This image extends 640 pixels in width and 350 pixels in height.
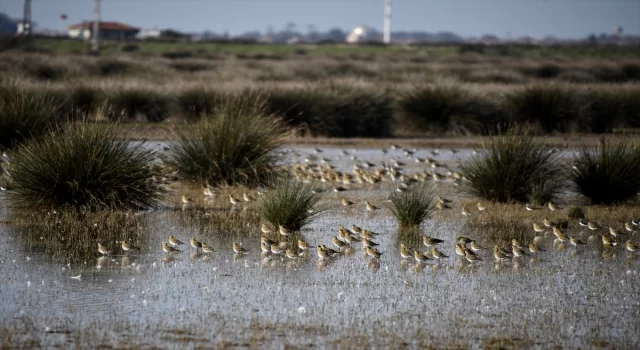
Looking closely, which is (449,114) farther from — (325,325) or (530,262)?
(325,325)

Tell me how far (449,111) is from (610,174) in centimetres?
1802

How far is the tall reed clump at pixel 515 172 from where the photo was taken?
20.6m

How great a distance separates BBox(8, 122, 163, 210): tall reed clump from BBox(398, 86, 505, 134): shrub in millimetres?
21628

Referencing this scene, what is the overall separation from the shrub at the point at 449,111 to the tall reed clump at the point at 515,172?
1731cm

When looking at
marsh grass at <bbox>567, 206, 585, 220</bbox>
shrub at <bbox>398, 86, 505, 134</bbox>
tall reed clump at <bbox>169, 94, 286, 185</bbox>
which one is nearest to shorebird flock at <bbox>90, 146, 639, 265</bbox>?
marsh grass at <bbox>567, 206, 585, 220</bbox>

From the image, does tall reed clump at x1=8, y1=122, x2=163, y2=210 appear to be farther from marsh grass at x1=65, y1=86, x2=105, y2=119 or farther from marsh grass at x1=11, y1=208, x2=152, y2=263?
marsh grass at x1=65, y1=86, x2=105, y2=119

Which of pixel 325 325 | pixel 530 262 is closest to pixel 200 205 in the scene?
pixel 530 262

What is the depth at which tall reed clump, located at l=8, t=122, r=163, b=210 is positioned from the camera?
1775 cm

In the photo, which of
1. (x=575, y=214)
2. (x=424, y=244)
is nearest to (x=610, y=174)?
(x=575, y=214)

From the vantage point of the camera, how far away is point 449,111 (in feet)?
127

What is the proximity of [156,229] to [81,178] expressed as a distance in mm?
1892

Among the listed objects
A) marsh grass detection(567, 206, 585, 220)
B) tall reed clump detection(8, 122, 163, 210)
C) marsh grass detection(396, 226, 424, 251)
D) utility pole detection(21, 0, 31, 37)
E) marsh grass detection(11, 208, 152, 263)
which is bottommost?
marsh grass detection(11, 208, 152, 263)

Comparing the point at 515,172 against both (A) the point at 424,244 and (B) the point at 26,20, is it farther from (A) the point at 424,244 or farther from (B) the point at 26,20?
(B) the point at 26,20

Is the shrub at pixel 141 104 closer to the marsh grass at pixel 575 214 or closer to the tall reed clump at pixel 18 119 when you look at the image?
the tall reed clump at pixel 18 119
